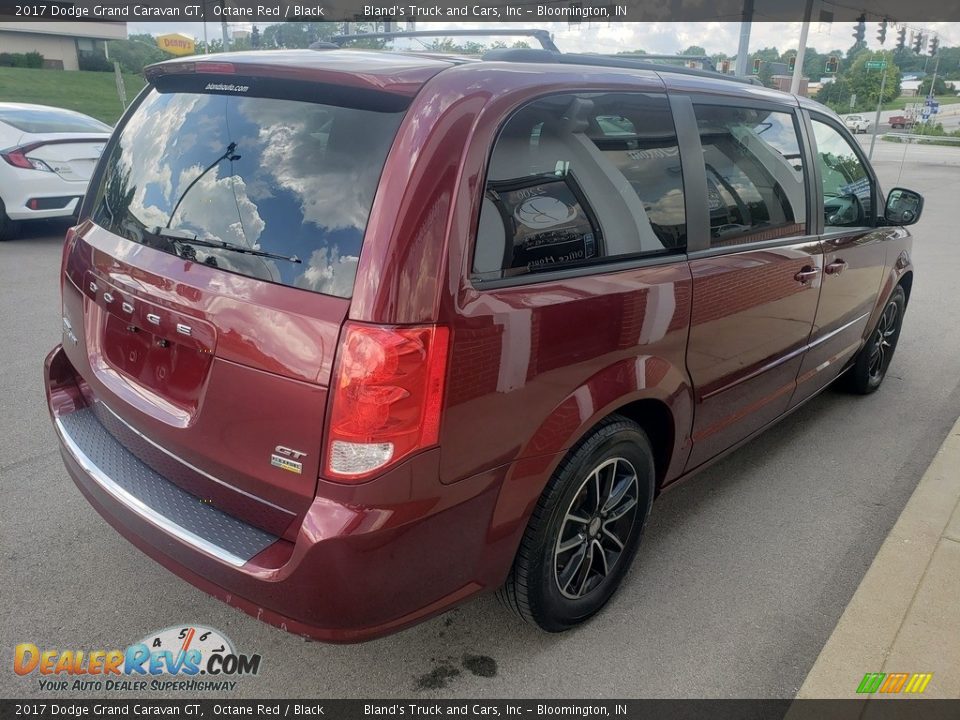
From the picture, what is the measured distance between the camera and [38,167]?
838cm

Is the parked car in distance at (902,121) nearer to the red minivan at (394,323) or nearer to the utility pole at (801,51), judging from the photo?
the utility pole at (801,51)

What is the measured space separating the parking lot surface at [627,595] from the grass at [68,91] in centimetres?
2428

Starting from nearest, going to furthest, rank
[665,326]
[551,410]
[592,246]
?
[551,410] → [592,246] → [665,326]

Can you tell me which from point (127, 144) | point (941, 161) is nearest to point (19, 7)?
point (941, 161)

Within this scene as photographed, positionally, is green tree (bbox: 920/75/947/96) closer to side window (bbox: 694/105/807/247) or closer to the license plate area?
side window (bbox: 694/105/807/247)

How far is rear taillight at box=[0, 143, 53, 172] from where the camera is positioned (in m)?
8.27

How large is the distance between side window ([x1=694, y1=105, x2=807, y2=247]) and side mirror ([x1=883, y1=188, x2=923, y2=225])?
1138mm

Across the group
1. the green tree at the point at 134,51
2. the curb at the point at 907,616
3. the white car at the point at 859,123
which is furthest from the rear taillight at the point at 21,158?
the green tree at the point at 134,51

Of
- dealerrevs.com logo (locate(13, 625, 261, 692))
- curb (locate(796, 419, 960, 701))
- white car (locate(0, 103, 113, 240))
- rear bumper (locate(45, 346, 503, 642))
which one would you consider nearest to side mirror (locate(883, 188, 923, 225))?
curb (locate(796, 419, 960, 701))

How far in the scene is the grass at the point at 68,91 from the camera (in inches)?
1073

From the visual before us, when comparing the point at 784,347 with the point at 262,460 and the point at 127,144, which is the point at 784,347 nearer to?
the point at 262,460

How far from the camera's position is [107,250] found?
8.06ft

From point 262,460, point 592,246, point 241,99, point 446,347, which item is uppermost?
point 241,99

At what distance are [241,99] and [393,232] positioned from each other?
754 mm
